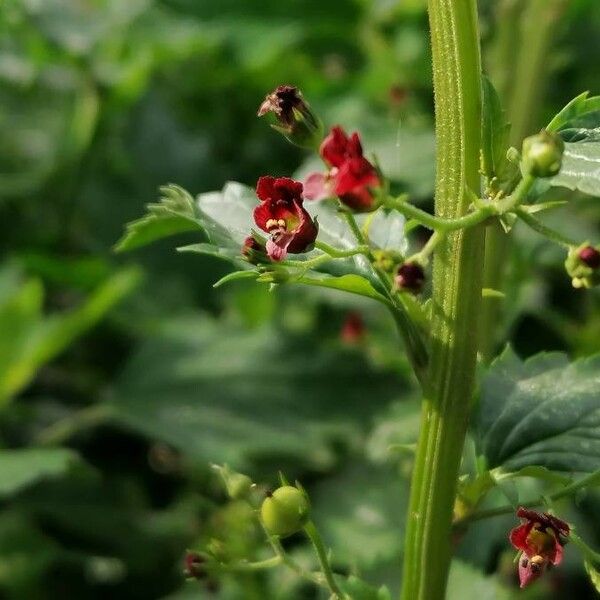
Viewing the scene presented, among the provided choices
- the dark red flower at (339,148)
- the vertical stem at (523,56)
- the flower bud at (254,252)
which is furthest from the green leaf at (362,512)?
the dark red flower at (339,148)

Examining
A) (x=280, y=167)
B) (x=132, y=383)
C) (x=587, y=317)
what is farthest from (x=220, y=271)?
(x=587, y=317)

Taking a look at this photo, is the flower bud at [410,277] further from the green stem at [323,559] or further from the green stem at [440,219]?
the green stem at [323,559]

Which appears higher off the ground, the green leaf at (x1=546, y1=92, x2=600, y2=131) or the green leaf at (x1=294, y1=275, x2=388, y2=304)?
the green leaf at (x1=546, y1=92, x2=600, y2=131)

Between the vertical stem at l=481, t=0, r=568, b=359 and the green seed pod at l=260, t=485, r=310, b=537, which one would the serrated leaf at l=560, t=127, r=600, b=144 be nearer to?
the green seed pod at l=260, t=485, r=310, b=537

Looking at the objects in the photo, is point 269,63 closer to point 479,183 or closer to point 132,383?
point 132,383

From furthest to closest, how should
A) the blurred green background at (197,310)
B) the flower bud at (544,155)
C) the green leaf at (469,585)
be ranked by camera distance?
1. the blurred green background at (197,310)
2. the green leaf at (469,585)
3. the flower bud at (544,155)

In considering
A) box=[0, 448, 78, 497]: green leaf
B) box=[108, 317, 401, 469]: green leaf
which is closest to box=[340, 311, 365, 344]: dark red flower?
box=[108, 317, 401, 469]: green leaf
